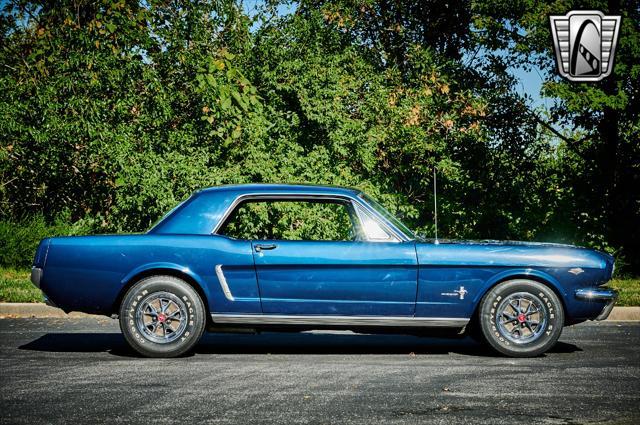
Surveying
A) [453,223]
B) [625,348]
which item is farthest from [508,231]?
[625,348]

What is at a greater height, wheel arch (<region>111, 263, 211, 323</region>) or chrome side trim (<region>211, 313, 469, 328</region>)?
wheel arch (<region>111, 263, 211, 323</region>)

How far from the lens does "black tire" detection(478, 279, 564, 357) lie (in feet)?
25.4

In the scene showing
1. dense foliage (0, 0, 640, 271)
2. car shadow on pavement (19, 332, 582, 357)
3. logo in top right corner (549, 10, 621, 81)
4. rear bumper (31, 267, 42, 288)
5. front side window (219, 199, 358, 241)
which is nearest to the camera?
rear bumper (31, 267, 42, 288)

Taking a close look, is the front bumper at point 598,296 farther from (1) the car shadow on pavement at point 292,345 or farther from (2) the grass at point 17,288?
(2) the grass at point 17,288

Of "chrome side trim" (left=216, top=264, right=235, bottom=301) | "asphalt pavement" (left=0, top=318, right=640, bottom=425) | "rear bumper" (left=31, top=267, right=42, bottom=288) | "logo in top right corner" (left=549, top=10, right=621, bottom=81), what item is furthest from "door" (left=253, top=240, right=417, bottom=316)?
"logo in top right corner" (left=549, top=10, right=621, bottom=81)

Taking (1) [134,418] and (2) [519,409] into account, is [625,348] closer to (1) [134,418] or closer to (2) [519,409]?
(2) [519,409]

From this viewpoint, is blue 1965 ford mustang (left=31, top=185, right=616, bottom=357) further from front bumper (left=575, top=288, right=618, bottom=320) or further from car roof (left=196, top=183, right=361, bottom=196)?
car roof (left=196, top=183, right=361, bottom=196)

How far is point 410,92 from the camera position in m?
17.1

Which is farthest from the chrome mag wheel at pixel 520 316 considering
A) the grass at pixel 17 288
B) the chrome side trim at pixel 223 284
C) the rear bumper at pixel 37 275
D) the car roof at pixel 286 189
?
the grass at pixel 17 288

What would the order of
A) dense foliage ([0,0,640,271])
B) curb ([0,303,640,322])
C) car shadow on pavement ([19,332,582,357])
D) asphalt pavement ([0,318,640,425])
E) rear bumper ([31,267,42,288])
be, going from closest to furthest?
asphalt pavement ([0,318,640,425]), rear bumper ([31,267,42,288]), car shadow on pavement ([19,332,582,357]), curb ([0,303,640,322]), dense foliage ([0,0,640,271])

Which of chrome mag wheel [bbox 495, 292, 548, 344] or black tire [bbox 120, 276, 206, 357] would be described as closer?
black tire [bbox 120, 276, 206, 357]

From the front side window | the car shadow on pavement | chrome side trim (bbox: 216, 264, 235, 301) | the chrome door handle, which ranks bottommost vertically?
the car shadow on pavement

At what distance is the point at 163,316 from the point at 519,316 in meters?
3.23

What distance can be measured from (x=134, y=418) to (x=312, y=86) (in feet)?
35.6
